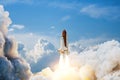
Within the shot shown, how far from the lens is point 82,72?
200 feet

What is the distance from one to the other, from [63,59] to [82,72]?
595 centimetres

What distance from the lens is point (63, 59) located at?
5728 centimetres

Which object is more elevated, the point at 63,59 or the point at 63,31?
the point at 63,31

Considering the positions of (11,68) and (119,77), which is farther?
(11,68)

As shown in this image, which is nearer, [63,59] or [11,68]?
[63,59]

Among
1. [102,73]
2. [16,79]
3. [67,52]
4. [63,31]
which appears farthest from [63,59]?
[16,79]

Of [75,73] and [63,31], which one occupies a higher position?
[63,31]

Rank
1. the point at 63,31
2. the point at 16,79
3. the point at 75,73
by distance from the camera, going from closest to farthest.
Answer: the point at 63,31, the point at 75,73, the point at 16,79

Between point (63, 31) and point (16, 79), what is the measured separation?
1712 cm

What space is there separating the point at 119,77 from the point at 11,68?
22770 mm

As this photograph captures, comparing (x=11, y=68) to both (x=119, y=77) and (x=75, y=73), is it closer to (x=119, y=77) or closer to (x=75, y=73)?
(x=75, y=73)

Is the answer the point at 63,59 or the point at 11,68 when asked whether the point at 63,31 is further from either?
the point at 11,68

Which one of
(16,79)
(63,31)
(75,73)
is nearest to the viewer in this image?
(63,31)

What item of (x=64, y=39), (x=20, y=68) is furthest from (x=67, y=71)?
(x=20, y=68)
